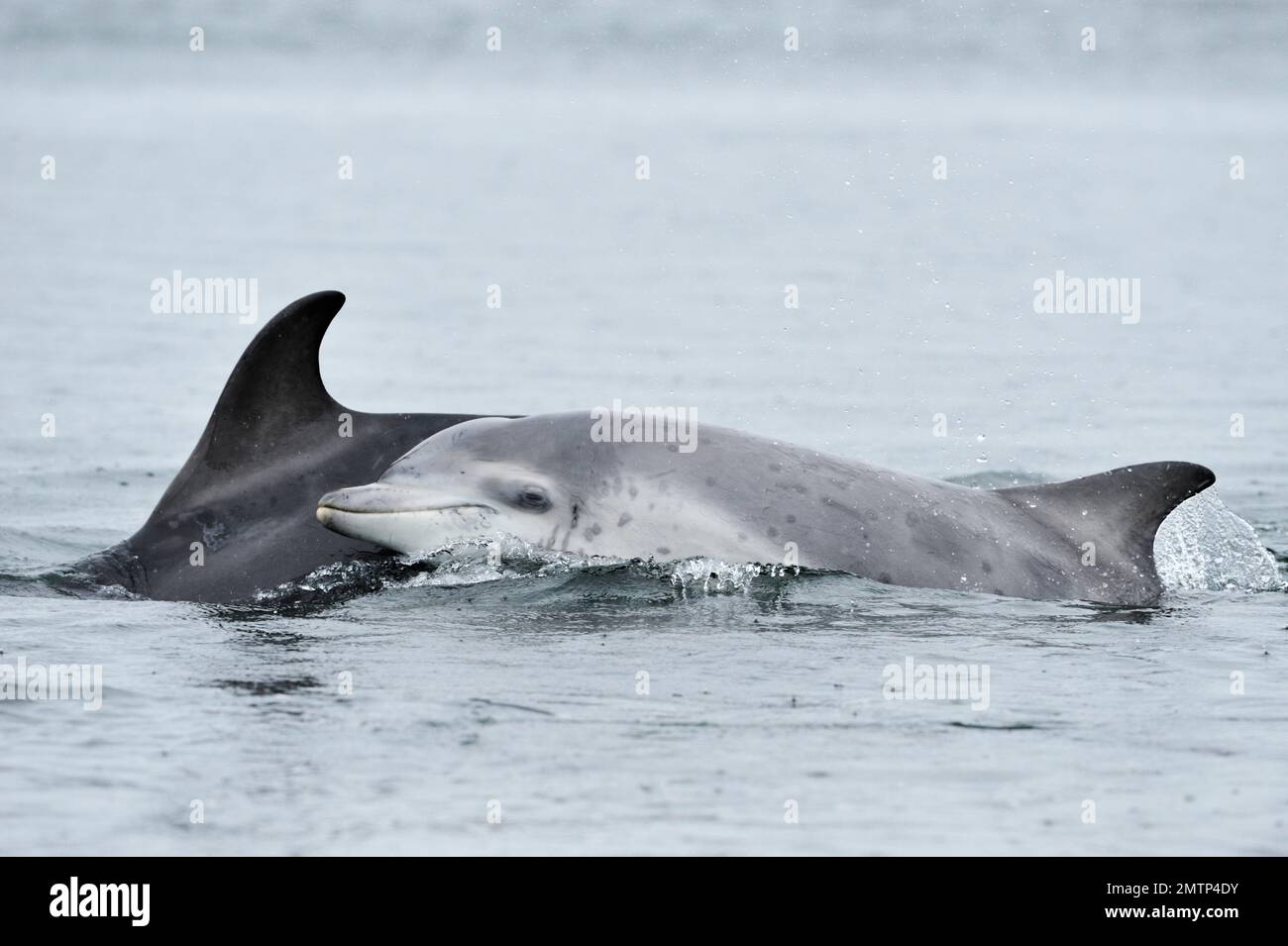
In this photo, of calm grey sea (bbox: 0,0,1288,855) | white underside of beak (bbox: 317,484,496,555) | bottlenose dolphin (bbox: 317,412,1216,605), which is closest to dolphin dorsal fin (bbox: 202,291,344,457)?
bottlenose dolphin (bbox: 317,412,1216,605)

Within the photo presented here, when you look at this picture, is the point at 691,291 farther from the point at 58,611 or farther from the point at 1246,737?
the point at 1246,737

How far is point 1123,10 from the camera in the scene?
122562mm

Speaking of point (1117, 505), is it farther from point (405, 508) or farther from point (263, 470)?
point (263, 470)

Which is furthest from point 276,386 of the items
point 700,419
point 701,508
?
point 700,419

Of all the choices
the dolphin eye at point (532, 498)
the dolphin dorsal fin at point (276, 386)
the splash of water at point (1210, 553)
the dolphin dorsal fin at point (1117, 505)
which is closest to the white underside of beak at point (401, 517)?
the dolphin eye at point (532, 498)

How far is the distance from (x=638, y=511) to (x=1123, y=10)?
117507 millimetres

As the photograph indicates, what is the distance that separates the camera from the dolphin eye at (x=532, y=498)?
1188cm

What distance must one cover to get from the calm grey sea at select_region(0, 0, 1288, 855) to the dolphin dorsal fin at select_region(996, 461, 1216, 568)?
0.52 meters

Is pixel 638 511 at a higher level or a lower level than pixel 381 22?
lower

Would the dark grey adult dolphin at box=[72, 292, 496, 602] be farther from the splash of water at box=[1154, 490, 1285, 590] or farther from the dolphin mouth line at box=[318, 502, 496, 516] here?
the splash of water at box=[1154, 490, 1285, 590]

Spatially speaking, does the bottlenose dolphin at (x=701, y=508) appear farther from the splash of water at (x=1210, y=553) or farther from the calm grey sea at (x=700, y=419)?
the splash of water at (x=1210, y=553)

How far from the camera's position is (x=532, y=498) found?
1190 centimetres
